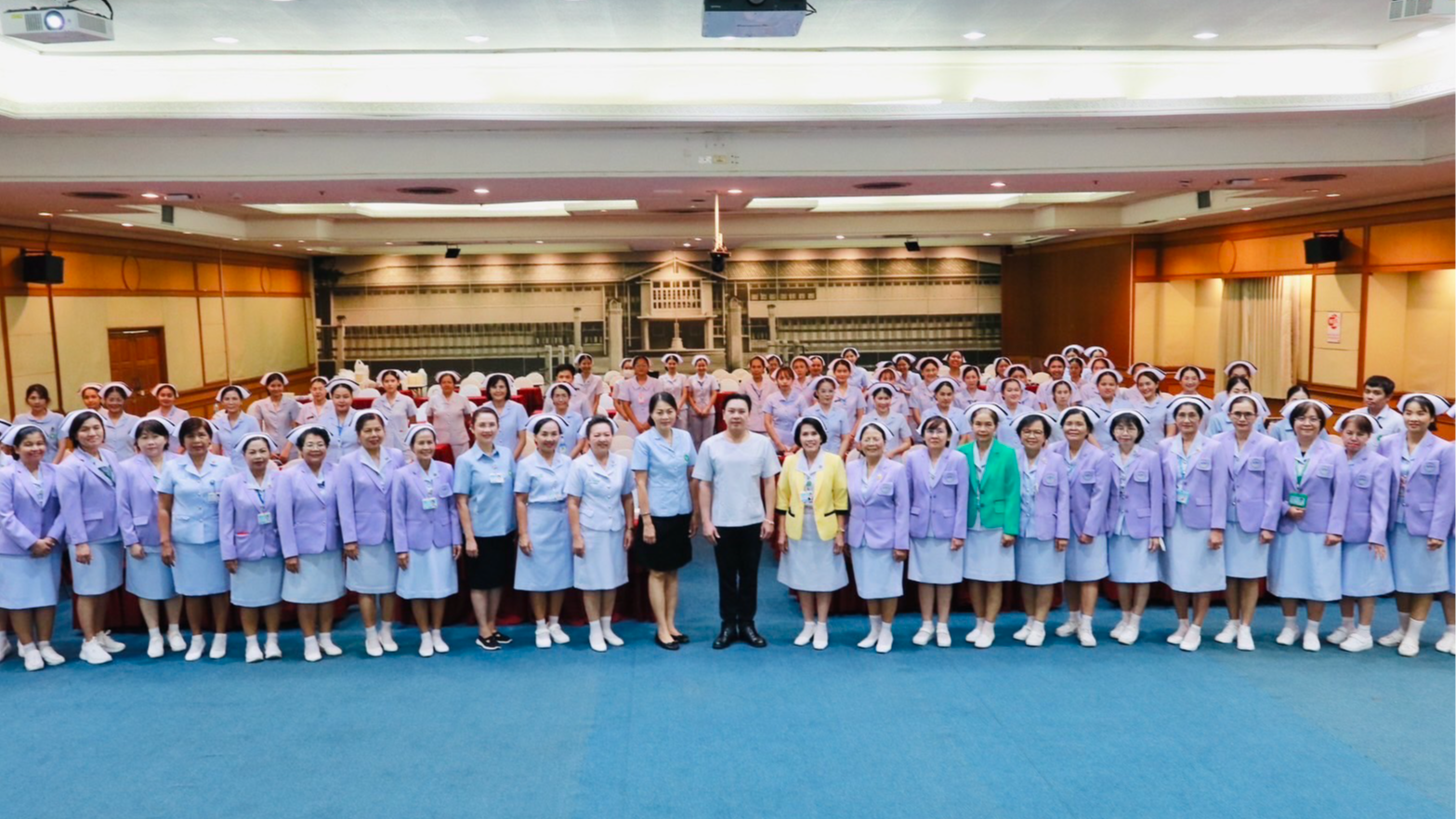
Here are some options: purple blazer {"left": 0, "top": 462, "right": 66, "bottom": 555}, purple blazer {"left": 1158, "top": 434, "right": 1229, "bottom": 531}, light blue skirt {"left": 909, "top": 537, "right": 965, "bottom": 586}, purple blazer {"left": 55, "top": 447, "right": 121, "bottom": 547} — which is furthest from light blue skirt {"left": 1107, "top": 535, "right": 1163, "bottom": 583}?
purple blazer {"left": 0, "top": 462, "right": 66, "bottom": 555}

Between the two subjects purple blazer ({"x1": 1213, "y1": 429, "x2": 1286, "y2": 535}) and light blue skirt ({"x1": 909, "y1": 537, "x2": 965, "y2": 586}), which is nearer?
purple blazer ({"x1": 1213, "y1": 429, "x2": 1286, "y2": 535})

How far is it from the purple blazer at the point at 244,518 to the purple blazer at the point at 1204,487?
5.22 m

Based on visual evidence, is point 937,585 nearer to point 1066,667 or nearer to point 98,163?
point 1066,667

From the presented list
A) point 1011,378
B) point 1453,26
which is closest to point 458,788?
point 1011,378

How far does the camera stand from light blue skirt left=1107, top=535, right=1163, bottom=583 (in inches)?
225

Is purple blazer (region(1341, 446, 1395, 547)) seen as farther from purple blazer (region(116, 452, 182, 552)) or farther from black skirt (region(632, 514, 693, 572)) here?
purple blazer (region(116, 452, 182, 552))

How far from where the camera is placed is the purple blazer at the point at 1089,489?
5.64 m

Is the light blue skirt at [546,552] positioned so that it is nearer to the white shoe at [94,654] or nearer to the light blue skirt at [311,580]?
the light blue skirt at [311,580]

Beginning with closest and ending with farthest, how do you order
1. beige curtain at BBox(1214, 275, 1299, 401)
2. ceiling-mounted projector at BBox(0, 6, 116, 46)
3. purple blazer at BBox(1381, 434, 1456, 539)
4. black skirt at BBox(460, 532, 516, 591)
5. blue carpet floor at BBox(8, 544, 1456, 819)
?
blue carpet floor at BBox(8, 544, 1456, 819) → ceiling-mounted projector at BBox(0, 6, 116, 46) → purple blazer at BBox(1381, 434, 1456, 539) → black skirt at BBox(460, 532, 516, 591) → beige curtain at BBox(1214, 275, 1299, 401)

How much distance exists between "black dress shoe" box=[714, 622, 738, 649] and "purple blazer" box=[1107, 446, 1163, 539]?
2.39 m

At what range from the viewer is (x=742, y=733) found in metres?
4.61

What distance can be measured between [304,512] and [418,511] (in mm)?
645

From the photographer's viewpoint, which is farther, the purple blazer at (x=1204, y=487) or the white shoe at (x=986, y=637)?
the white shoe at (x=986, y=637)

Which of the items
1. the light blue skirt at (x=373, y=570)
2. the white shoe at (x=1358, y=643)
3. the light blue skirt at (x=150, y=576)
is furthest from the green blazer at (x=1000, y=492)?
the light blue skirt at (x=150, y=576)
